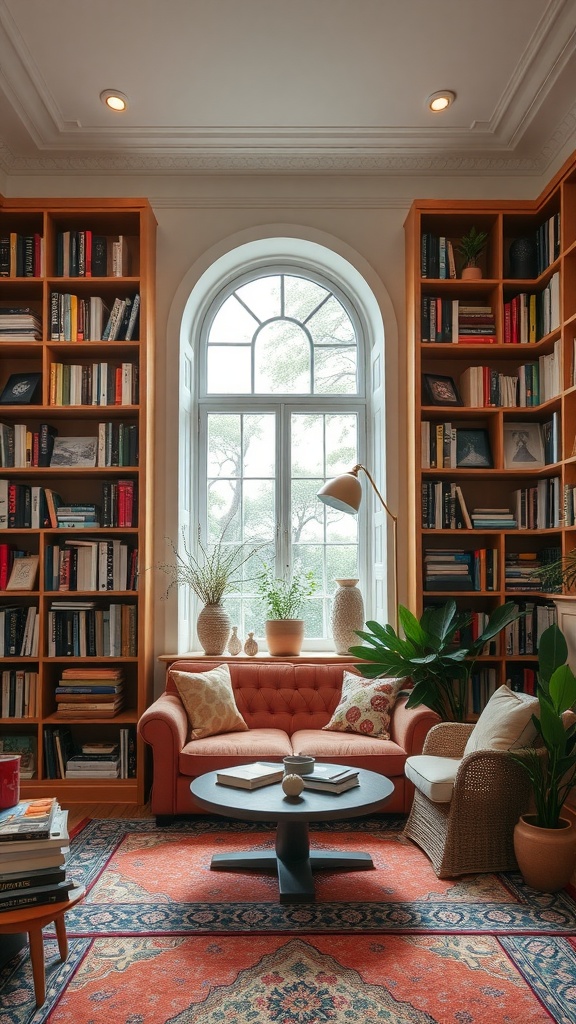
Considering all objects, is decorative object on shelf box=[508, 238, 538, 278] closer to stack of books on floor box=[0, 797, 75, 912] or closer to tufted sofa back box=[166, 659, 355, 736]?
tufted sofa back box=[166, 659, 355, 736]

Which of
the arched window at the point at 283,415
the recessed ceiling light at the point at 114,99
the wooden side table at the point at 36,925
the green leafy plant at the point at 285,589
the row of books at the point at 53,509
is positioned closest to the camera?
the wooden side table at the point at 36,925

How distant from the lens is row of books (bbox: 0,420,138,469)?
15.0 ft

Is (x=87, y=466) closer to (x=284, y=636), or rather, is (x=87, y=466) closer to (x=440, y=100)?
(x=284, y=636)

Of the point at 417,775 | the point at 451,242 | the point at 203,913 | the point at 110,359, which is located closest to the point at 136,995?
the point at 203,913

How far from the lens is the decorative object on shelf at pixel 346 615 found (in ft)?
15.3

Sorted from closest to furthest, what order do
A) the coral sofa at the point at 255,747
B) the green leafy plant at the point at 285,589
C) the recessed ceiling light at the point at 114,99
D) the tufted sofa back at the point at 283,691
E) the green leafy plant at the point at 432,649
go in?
the coral sofa at the point at 255,747
the recessed ceiling light at the point at 114,99
the green leafy plant at the point at 432,649
the tufted sofa back at the point at 283,691
the green leafy plant at the point at 285,589

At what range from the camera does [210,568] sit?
4754mm

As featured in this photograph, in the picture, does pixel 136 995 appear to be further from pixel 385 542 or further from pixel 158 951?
pixel 385 542

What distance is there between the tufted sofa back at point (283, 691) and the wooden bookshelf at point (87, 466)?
1.56ft

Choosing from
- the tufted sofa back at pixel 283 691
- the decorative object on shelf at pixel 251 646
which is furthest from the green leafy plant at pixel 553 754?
the decorative object on shelf at pixel 251 646

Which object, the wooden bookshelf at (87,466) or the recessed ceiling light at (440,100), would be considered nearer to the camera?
the recessed ceiling light at (440,100)

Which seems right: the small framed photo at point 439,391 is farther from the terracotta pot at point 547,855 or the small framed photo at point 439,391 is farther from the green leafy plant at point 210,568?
the terracotta pot at point 547,855

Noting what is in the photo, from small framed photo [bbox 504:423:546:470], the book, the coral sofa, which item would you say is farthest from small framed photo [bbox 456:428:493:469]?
the book

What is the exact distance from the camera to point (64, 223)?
4750 millimetres
